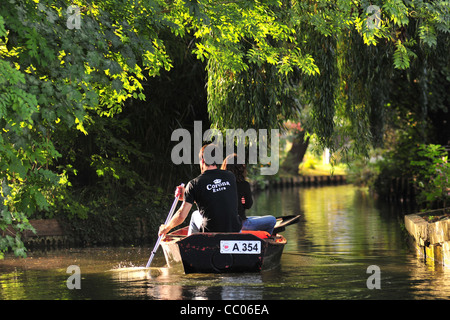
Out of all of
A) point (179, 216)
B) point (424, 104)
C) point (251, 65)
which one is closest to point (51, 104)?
point (179, 216)

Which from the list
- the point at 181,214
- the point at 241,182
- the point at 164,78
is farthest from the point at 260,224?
the point at 164,78

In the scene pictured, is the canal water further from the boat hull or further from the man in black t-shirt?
the man in black t-shirt

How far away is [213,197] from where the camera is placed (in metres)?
12.6

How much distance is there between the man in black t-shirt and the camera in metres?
12.6

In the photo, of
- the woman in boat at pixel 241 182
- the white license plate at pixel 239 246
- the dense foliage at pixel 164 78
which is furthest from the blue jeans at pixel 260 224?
the dense foliage at pixel 164 78

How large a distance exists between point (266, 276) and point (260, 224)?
208cm

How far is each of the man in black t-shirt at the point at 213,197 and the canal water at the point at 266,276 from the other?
0.75 metres

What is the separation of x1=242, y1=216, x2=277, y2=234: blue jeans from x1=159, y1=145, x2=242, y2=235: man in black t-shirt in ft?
6.24

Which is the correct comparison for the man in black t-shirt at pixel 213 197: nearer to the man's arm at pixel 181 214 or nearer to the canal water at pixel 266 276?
the man's arm at pixel 181 214

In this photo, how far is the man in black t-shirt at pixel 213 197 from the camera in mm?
12594

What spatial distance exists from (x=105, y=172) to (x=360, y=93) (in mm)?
6178

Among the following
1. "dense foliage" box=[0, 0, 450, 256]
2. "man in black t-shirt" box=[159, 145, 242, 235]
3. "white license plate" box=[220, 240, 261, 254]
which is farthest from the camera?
"man in black t-shirt" box=[159, 145, 242, 235]

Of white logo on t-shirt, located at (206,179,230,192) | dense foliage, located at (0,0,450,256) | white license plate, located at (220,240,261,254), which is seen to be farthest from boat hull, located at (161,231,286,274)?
dense foliage, located at (0,0,450,256)

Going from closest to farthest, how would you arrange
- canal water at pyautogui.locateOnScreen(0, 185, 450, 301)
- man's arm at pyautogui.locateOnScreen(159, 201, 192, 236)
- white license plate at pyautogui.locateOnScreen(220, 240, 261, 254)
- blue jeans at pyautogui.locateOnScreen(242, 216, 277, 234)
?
canal water at pyautogui.locateOnScreen(0, 185, 450, 301)
white license plate at pyautogui.locateOnScreen(220, 240, 261, 254)
man's arm at pyautogui.locateOnScreen(159, 201, 192, 236)
blue jeans at pyautogui.locateOnScreen(242, 216, 277, 234)
